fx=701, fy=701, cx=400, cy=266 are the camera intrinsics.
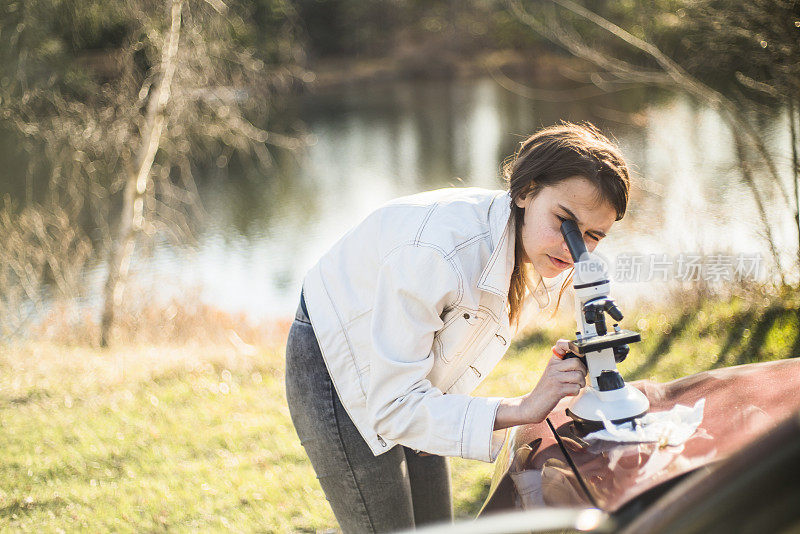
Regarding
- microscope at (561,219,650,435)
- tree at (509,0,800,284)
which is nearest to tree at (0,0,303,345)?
tree at (509,0,800,284)

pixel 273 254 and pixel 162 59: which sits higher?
pixel 162 59

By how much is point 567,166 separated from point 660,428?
27.9 inches

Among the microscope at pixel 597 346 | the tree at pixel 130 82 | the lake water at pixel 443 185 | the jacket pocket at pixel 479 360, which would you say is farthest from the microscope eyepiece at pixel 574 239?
the tree at pixel 130 82

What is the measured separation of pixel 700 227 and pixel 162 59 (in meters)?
6.45

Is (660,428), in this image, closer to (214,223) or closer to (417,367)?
→ (417,367)

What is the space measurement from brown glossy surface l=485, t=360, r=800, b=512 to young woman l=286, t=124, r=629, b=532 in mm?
100

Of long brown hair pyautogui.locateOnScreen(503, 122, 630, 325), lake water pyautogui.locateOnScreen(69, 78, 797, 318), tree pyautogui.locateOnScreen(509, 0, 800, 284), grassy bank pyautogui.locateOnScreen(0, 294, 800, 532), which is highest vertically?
tree pyautogui.locateOnScreen(509, 0, 800, 284)

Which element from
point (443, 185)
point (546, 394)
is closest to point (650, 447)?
point (546, 394)

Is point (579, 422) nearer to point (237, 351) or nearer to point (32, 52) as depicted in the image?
point (237, 351)

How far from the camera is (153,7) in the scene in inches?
324

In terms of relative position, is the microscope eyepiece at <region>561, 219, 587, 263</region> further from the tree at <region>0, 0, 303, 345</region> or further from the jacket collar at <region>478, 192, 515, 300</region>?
the tree at <region>0, 0, 303, 345</region>

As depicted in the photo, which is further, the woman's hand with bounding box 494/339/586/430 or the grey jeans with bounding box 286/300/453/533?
the grey jeans with bounding box 286/300/453/533

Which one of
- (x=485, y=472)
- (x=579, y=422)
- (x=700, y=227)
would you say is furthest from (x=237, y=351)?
(x=579, y=422)

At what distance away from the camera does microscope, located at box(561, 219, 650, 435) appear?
181 cm
